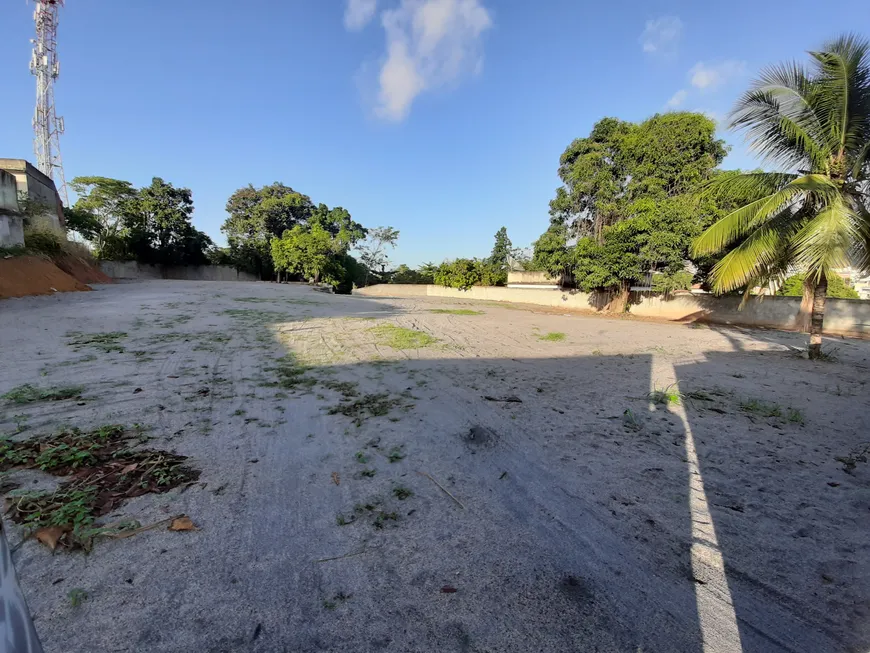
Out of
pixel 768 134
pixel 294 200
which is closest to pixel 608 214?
pixel 768 134

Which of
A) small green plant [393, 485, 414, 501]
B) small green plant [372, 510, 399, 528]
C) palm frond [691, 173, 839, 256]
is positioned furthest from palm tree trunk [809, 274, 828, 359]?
small green plant [372, 510, 399, 528]

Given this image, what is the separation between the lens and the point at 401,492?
2.52 metres

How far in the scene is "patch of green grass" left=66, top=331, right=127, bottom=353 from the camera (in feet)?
18.1

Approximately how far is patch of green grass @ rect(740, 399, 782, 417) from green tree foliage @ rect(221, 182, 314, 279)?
120 feet

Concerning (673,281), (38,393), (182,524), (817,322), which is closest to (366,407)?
(182,524)

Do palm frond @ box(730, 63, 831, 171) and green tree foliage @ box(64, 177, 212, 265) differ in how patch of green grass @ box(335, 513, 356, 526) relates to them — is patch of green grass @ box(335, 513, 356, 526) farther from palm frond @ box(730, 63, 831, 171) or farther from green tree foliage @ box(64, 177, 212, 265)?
green tree foliage @ box(64, 177, 212, 265)

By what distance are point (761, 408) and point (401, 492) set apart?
443 cm

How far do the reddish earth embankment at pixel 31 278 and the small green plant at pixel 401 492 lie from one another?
13.1 m

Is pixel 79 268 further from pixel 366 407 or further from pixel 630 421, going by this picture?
pixel 630 421

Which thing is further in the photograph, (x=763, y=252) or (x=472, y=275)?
(x=472, y=275)

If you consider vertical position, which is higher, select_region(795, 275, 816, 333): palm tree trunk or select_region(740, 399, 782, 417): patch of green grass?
select_region(795, 275, 816, 333): palm tree trunk

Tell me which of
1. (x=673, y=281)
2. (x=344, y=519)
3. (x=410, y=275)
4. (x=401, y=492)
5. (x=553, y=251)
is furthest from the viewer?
(x=410, y=275)

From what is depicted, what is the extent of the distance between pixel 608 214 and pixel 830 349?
1090 cm

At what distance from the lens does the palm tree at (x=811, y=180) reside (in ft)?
21.4
